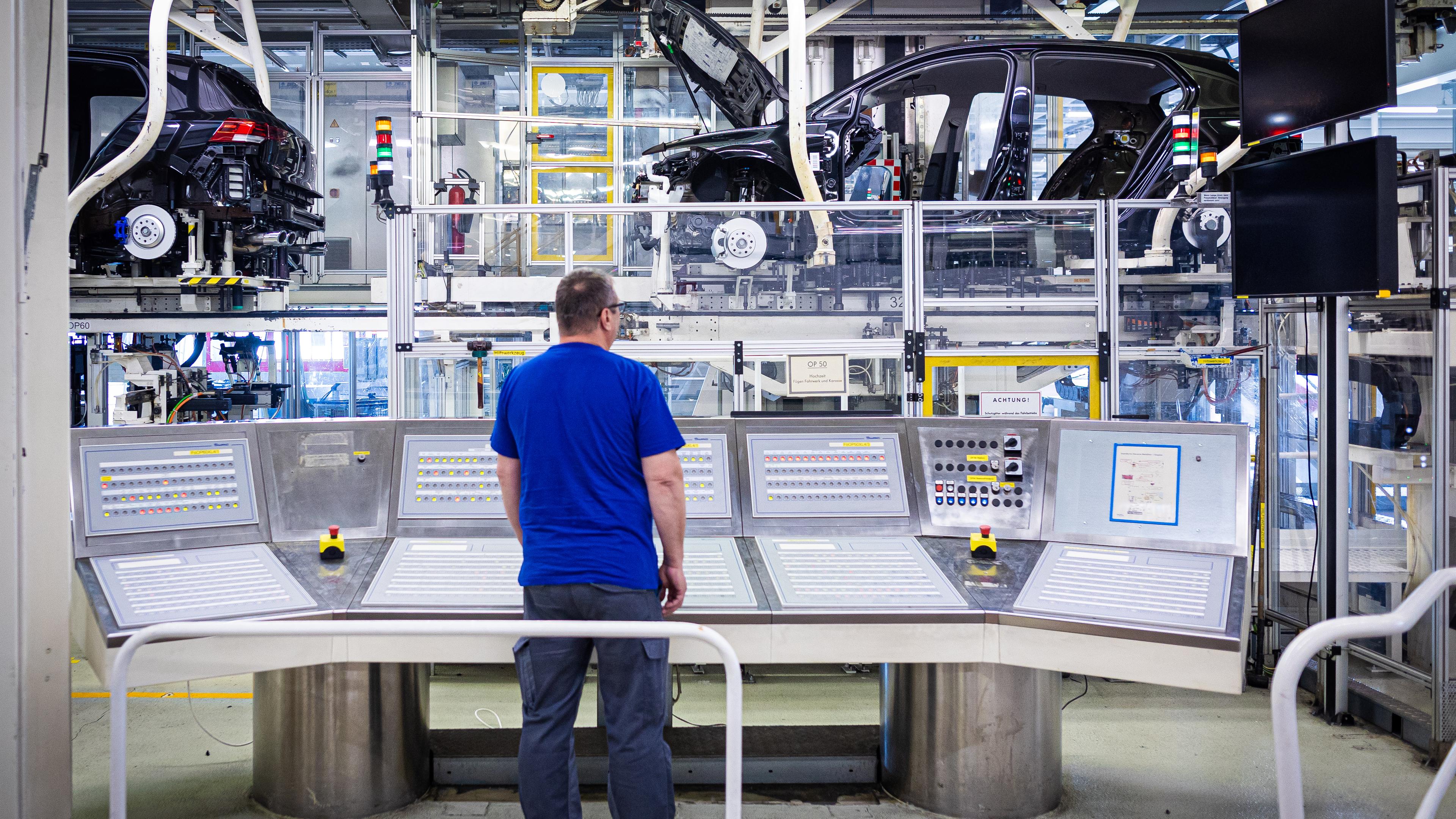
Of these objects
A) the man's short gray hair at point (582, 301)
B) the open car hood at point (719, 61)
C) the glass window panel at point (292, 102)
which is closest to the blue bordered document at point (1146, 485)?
the man's short gray hair at point (582, 301)

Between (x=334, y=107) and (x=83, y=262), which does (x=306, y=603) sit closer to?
(x=83, y=262)

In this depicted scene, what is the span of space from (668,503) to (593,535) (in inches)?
7.3

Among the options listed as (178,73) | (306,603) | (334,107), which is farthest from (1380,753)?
(334,107)

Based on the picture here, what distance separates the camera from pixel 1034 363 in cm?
452

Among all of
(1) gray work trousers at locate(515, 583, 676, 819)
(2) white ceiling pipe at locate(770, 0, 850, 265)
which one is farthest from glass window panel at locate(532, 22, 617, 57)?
(1) gray work trousers at locate(515, 583, 676, 819)

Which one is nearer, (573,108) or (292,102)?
(573,108)

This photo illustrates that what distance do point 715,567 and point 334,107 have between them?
10210 millimetres

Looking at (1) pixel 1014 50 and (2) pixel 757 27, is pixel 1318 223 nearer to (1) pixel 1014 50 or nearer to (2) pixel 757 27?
(1) pixel 1014 50

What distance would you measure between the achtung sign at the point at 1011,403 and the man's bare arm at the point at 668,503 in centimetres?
255

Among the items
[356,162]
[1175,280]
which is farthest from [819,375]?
[356,162]

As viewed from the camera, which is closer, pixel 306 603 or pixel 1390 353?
pixel 306 603

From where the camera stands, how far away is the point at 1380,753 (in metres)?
→ 3.54

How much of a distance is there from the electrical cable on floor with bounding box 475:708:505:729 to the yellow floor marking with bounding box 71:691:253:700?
948mm

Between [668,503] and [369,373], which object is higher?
[369,373]
